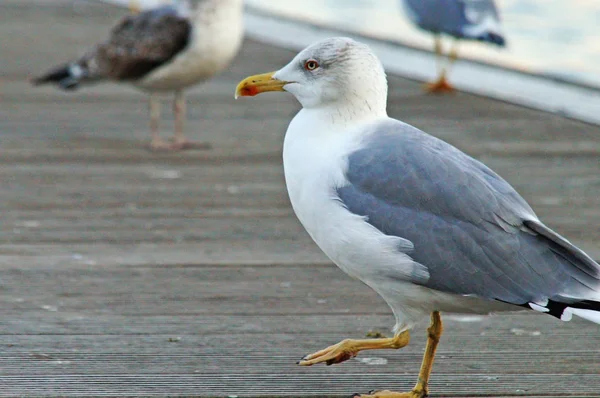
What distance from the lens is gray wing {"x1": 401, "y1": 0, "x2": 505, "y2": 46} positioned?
348 inches

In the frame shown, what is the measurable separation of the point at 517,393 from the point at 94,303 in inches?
58.8

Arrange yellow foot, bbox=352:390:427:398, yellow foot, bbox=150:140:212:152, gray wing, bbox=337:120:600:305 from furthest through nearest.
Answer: yellow foot, bbox=150:140:212:152 → yellow foot, bbox=352:390:427:398 → gray wing, bbox=337:120:600:305

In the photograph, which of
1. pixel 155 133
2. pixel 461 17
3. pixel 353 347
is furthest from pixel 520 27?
pixel 353 347

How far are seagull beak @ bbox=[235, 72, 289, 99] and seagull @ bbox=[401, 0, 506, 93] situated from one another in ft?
17.4

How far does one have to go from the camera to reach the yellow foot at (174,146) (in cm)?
654

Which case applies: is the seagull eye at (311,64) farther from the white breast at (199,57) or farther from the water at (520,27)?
the water at (520,27)

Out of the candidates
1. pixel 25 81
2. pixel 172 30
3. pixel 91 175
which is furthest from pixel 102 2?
pixel 91 175

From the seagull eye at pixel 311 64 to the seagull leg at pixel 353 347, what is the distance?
0.79 metres

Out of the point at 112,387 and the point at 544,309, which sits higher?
the point at 544,309

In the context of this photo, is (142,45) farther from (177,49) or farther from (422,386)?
(422,386)

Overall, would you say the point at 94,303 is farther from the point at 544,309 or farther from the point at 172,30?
the point at 172,30

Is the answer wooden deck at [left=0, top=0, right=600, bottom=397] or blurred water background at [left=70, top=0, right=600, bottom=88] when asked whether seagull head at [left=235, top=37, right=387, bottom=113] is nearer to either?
wooden deck at [left=0, top=0, right=600, bottom=397]

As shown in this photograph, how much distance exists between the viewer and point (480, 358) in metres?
3.48

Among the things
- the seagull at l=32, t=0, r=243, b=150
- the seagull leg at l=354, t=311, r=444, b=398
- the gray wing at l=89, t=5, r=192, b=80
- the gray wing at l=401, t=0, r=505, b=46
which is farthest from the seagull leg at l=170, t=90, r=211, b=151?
the seagull leg at l=354, t=311, r=444, b=398
